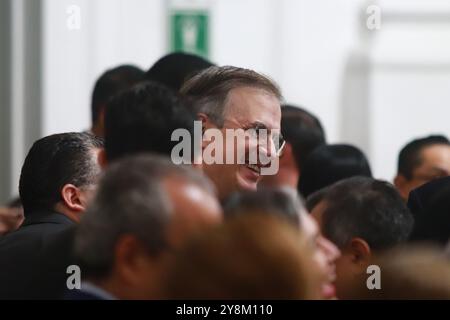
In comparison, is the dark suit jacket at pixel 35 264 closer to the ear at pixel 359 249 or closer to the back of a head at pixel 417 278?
the ear at pixel 359 249

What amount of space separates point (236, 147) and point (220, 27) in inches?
105

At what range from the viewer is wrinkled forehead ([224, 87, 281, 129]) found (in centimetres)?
328

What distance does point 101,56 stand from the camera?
5855mm

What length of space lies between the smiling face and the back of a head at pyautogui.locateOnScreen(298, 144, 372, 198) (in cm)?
86

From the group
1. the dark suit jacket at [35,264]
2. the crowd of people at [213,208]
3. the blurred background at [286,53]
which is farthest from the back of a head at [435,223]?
the blurred background at [286,53]

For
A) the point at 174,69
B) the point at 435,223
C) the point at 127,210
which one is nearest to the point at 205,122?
the point at 435,223

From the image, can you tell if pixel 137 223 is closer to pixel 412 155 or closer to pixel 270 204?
pixel 270 204

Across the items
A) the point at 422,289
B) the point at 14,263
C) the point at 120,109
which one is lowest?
the point at 14,263

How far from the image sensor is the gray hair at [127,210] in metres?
2.23

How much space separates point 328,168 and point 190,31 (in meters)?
1.80

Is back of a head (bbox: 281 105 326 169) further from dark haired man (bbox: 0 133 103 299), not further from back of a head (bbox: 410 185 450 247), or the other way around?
back of a head (bbox: 410 185 450 247)

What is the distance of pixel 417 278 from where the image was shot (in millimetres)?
2092

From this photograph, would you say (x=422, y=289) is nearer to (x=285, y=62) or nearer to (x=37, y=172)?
(x=37, y=172)

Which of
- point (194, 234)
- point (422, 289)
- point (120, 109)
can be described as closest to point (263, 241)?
point (194, 234)
